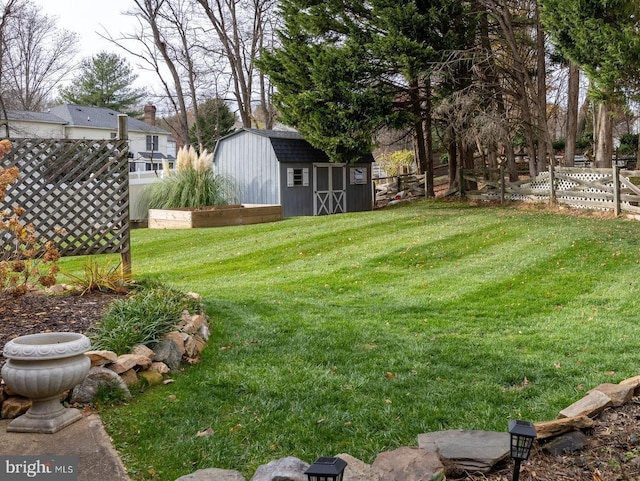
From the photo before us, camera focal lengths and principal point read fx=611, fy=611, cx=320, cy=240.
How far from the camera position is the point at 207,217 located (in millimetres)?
14625

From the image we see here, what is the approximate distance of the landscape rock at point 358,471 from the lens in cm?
254

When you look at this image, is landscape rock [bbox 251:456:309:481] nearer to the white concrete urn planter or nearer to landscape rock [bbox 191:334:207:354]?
the white concrete urn planter

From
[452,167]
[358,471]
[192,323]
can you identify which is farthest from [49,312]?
[452,167]

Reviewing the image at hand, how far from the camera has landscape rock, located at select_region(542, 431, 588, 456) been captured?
2.68 meters

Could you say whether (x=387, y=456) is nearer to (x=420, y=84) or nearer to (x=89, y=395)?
(x=89, y=395)

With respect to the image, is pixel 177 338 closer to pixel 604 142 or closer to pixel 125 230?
pixel 125 230

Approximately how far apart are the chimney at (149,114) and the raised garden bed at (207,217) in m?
25.8

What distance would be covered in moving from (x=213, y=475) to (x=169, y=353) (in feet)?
5.82

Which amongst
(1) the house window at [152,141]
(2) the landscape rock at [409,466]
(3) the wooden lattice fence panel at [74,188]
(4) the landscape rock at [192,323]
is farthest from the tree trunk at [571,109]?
(1) the house window at [152,141]

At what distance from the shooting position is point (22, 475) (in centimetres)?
280

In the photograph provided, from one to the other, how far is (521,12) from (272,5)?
34.5 ft

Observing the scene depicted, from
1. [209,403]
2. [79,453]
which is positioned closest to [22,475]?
[79,453]

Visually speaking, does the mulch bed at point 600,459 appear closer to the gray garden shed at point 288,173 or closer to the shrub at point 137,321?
the shrub at point 137,321

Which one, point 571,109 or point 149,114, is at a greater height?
point 149,114
